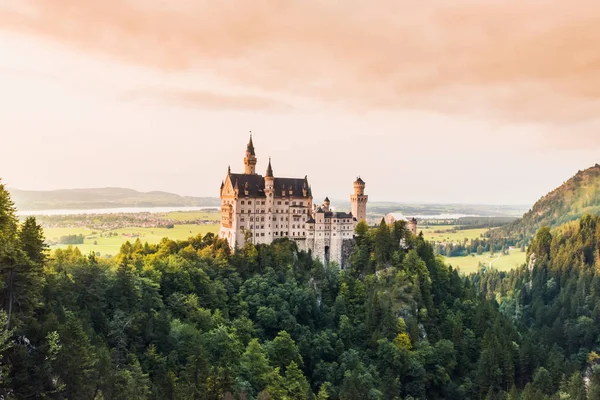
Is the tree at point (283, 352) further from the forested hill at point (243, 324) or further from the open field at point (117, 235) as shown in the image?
the open field at point (117, 235)

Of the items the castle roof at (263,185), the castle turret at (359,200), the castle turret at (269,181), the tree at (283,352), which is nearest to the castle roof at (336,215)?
the castle turret at (359,200)

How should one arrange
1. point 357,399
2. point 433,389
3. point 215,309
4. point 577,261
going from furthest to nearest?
point 577,261 < point 433,389 < point 215,309 < point 357,399

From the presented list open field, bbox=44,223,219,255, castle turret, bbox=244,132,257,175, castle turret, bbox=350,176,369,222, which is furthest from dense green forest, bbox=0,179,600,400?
castle turret, bbox=244,132,257,175

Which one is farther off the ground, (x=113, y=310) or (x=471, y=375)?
(x=113, y=310)

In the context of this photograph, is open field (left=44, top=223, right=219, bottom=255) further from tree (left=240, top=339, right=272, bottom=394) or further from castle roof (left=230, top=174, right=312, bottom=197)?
tree (left=240, top=339, right=272, bottom=394)

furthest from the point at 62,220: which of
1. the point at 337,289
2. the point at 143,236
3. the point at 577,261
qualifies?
the point at 577,261

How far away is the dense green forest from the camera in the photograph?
42.5m

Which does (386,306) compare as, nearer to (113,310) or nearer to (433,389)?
(433,389)

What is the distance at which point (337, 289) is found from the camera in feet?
330

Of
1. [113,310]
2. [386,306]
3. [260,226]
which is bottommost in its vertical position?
[386,306]

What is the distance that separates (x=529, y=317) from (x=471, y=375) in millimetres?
69377

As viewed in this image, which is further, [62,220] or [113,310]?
[62,220]

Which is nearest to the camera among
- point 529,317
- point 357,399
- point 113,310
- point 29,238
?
point 29,238

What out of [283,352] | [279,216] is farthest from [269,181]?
[283,352]
